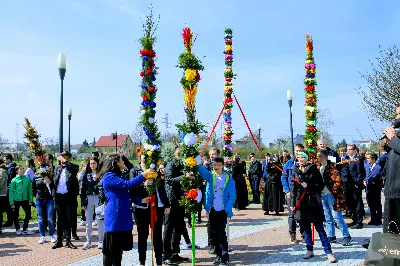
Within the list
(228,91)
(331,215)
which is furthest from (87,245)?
(331,215)

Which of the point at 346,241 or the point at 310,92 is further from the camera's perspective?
the point at 310,92

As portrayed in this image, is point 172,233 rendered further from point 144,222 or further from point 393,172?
point 393,172

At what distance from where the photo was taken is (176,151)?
7.71 m

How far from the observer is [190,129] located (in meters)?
6.72

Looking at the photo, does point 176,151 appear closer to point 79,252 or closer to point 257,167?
point 79,252

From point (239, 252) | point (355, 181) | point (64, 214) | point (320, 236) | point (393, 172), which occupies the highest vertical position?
point (393, 172)

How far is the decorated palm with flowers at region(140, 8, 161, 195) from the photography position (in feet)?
21.9

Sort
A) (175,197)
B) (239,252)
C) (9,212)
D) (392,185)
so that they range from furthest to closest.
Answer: (9,212)
(239,252)
(175,197)
(392,185)

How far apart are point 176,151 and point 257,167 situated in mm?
10205

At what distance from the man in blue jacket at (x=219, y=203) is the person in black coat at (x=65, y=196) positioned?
357cm

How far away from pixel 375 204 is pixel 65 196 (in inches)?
323

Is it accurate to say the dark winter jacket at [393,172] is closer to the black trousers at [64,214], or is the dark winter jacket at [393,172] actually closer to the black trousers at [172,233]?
the black trousers at [172,233]

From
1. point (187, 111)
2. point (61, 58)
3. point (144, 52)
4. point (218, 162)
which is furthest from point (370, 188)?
point (61, 58)

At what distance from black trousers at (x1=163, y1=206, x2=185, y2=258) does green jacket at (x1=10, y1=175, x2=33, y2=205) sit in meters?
5.32
